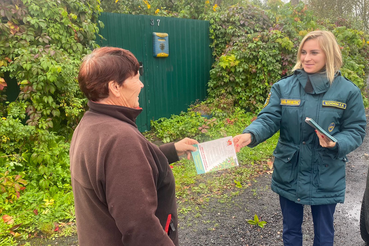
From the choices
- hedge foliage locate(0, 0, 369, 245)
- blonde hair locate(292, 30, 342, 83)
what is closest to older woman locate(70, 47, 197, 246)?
blonde hair locate(292, 30, 342, 83)

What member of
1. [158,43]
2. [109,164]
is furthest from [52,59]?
[109,164]

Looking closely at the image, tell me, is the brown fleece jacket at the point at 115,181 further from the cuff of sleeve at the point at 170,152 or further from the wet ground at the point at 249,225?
the wet ground at the point at 249,225

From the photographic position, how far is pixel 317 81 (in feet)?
7.34

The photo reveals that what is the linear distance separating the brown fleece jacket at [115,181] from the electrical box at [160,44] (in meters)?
4.93

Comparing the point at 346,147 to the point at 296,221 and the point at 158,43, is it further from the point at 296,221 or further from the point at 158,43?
the point at 158,43

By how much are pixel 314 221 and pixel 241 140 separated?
963mm

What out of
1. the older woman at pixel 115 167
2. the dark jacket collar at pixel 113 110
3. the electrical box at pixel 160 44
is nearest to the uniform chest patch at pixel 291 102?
the older woman at pixel 115 167

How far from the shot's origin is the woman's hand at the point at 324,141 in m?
2.03

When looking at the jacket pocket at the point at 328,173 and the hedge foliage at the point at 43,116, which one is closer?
the jacket pocket at the point at 328,173

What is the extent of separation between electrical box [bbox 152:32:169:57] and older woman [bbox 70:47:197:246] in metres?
4.83

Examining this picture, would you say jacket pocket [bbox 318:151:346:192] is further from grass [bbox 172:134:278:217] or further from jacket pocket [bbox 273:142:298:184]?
grass [bbox 172:134:278:217]

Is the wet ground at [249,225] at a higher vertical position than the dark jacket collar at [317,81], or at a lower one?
lower

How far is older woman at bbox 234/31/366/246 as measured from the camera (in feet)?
7.20

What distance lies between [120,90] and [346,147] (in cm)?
169
